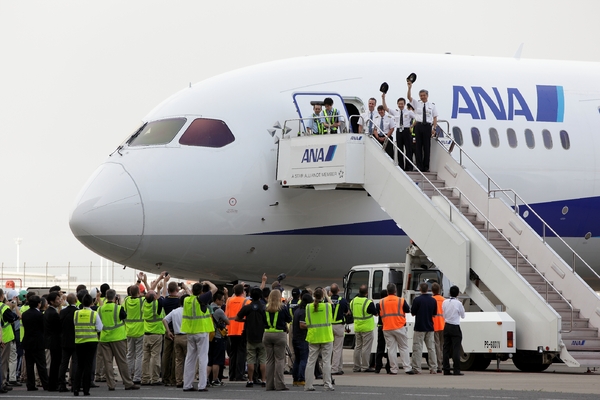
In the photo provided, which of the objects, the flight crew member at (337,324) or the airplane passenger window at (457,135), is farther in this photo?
the airplane passenger window at (457,135)

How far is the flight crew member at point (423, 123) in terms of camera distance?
22.5 meters

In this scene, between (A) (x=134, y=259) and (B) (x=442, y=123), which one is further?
(B) (x=442, y=123)

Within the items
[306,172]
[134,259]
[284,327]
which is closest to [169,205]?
[134,259]

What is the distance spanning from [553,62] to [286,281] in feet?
27.3

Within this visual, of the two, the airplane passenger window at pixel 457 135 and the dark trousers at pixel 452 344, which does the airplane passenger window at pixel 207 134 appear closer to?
the airplane passenger window at pixel 457 135

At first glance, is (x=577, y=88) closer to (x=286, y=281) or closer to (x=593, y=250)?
(x=593, y=250)

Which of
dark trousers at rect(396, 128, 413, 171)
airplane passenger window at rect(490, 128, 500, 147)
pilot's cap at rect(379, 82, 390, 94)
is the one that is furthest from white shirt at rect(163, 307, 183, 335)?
airplane passenger window at rect(490, 128, 500, 147)

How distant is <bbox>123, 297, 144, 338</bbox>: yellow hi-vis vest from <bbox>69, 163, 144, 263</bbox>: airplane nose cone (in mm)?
2416

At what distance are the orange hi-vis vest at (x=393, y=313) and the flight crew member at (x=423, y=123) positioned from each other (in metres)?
3.28

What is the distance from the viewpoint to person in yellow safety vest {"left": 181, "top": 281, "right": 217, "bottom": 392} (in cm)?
1755

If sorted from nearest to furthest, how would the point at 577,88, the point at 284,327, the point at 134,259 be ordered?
the point at 284,327
the point at 134,259
the point at 577,88

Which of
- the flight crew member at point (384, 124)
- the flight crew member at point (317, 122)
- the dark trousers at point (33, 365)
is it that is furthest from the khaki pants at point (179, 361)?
the flight crew member at point (384, 124)

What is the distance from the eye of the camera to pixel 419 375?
20.7m

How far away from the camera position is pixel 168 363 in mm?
19047
